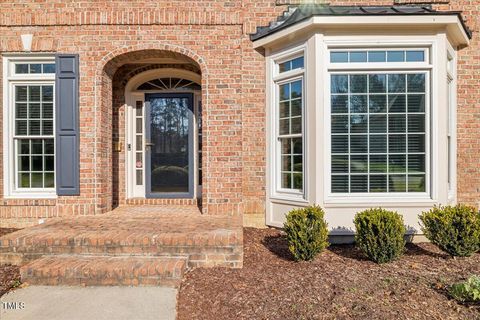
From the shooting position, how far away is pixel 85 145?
571 cm

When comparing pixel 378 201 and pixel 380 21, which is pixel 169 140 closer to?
pixel 378 201

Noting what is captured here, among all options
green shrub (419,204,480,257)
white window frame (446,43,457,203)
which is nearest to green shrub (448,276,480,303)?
green shrub (419,204,480,257)

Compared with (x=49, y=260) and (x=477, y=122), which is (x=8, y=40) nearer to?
(x=49, y=260)

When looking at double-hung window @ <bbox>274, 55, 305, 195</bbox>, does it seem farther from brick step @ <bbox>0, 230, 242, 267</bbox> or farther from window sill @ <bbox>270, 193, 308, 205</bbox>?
brick step @ <bbox>0, 230, 242, 267</bbox>

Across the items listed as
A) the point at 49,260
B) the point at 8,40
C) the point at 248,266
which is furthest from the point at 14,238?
the point at 8,40

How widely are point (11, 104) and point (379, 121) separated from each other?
6.12 metres

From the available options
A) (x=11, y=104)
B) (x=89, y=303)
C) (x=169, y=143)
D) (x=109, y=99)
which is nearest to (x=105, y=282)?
(x=89, y=303)

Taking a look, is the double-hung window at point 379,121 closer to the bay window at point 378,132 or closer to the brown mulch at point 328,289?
the bay window at point 378,132

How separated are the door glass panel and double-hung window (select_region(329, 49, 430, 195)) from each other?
312cm

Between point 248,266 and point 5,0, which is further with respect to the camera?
point 5,0

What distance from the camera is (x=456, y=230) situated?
4164mm

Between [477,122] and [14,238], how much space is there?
7258 mm

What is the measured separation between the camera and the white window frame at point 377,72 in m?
5.01

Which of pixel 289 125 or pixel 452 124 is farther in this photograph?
pixel 452 124
